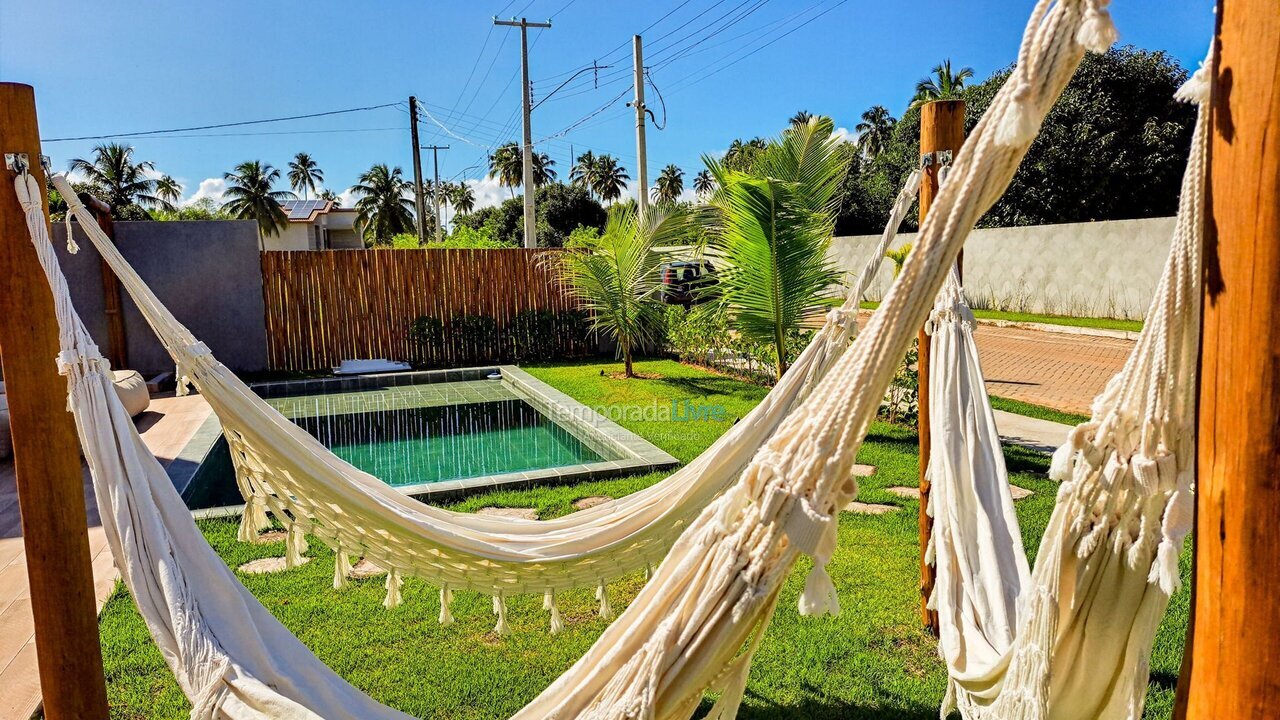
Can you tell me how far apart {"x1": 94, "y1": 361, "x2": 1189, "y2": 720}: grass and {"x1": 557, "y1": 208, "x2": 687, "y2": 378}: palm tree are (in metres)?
4.37

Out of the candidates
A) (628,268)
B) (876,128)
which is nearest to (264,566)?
(628,268)

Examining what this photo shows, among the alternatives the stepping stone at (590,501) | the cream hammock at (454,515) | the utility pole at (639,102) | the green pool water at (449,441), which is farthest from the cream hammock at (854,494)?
the utility pole at (639,102)

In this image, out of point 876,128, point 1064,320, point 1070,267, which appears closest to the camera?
point 1064,320

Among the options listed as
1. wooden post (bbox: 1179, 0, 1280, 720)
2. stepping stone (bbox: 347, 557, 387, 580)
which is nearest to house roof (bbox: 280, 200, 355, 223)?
stepping stone (bbox: 347, 557, 387, 580)

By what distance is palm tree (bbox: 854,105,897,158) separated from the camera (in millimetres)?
34094

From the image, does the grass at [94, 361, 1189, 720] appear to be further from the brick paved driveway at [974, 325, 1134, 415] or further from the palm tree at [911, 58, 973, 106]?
the palm tree at [911, 58, 973, 106]

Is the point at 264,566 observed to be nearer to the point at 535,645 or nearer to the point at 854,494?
the point at 535,645

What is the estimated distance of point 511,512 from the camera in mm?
3639

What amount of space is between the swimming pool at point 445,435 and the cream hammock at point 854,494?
2.68 meters

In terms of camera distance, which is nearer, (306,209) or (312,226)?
(312,226)

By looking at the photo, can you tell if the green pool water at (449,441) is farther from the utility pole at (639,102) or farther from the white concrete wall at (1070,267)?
the utility pole at (639,102)

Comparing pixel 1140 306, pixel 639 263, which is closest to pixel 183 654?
pixel 639 263

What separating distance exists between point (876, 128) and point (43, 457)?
3625 cm

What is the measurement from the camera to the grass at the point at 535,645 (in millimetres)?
2135
